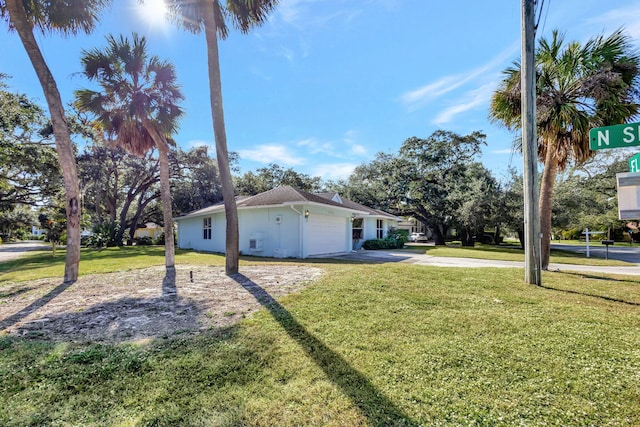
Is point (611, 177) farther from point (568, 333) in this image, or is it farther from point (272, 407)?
point (272, 407)

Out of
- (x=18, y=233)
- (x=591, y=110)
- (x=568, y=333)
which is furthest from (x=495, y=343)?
(x=18, y=233)

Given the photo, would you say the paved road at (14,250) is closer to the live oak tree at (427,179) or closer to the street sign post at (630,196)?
the street sign post at (630,196)

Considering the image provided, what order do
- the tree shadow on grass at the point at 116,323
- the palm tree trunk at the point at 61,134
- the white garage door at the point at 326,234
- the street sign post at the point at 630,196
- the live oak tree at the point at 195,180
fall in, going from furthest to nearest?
the live oak tree at the point at 195,180 → the white garage door at the point at 326,234 → the palm tree trunk at the point at 61,134 → the tree shadow on grass at the point at 116,323 → the street sign post at the point at 630,196

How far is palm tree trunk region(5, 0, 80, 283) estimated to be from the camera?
22.9ft

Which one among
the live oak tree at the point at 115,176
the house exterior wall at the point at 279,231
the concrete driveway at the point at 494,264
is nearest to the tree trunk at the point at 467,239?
the concrete driveway at the point at 494,264

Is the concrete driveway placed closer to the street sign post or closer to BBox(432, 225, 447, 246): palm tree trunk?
the street sign post

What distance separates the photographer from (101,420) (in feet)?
7.20

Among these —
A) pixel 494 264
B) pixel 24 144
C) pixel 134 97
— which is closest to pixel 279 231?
pixel 134 97

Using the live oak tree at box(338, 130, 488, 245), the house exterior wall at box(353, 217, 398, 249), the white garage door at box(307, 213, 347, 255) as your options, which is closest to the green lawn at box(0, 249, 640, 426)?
the white garage door at box(307, 213, 347, 255)

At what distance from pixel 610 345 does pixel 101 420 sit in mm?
5361

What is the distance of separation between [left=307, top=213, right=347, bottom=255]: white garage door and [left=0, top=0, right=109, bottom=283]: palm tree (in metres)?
8.86

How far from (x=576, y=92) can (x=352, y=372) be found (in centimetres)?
964

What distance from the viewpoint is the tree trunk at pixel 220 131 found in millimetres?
8031

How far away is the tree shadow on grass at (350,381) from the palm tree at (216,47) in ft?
14.3
